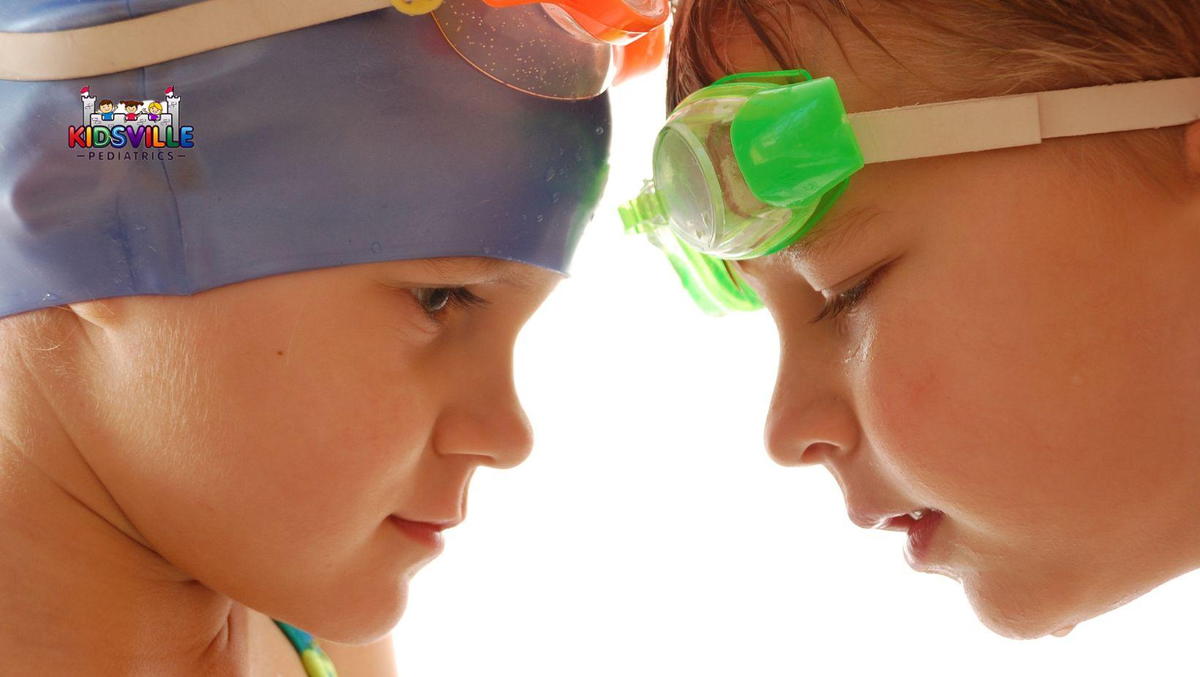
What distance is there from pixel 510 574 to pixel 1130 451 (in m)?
0.97

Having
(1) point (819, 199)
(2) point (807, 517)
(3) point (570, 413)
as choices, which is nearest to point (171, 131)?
(1) point (819, 199)

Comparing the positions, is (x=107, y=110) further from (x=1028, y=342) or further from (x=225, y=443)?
(x=1028, y=342)

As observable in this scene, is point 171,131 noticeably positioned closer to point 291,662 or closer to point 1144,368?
point 291,662

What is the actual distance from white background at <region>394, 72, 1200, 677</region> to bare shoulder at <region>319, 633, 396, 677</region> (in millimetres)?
314

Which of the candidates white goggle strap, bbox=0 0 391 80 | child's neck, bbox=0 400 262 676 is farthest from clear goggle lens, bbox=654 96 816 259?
child's neck, bbox=0 400 262 676

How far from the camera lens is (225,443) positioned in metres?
0.88

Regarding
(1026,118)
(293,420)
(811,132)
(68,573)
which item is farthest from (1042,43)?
(68,573)

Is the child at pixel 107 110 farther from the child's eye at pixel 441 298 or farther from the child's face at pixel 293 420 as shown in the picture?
the child's eye at pixel 441 298

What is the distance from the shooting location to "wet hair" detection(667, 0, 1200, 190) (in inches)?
32.7

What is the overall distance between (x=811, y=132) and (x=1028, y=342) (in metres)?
0.20

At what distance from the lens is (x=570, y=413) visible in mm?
1659

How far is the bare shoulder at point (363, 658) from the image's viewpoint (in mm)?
1217

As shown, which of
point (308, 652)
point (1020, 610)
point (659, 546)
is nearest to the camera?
point (1020, 610)

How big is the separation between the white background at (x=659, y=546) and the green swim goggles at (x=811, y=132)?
0.70 m
